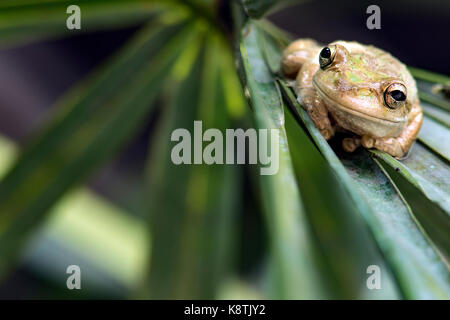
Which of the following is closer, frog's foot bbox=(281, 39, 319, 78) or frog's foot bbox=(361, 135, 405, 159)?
frog's foot bbox=(361, 135, 405, 159)

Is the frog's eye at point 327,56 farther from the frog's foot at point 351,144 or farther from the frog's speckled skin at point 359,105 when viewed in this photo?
the frog's foot at point 351,144

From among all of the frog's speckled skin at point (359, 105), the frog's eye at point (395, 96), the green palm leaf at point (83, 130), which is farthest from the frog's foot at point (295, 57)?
the green palm leaf at point (83, 130)

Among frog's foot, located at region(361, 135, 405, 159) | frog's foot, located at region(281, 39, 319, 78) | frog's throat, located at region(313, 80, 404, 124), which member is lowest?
frog's foot, located at region(361, 135, 405, 159)

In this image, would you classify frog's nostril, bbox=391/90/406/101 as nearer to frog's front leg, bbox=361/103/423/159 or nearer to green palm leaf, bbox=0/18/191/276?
frog's front leg, bbox=361/103/423/159

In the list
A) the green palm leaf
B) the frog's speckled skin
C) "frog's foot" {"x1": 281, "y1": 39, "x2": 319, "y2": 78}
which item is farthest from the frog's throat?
the green palm leaf

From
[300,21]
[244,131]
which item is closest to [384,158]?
[244,131]

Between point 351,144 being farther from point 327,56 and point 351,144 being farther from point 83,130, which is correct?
point 83,130

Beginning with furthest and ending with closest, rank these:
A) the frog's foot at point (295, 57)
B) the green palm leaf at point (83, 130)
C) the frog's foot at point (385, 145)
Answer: the green palm leaf at point (83, 130), the frog's foot at point (295, 57), the frog's foot at point (385, 145)
